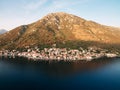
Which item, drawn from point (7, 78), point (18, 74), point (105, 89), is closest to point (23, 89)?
point (7, 78)

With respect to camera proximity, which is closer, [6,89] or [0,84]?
[6,89]

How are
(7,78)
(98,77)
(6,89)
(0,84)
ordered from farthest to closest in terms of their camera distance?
(98,77)
(7,78)
(0,84)
(6,89)

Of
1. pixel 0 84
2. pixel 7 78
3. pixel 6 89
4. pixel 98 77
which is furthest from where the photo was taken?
pixel 98 77

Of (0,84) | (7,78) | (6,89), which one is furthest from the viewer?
(7,78)

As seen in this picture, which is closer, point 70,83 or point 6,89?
point 6,89

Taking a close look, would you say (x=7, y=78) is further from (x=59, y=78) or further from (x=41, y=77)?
(x=59, y=78)

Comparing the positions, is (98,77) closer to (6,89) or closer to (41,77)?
(41,77)

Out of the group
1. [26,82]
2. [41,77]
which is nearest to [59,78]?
[41,77]
